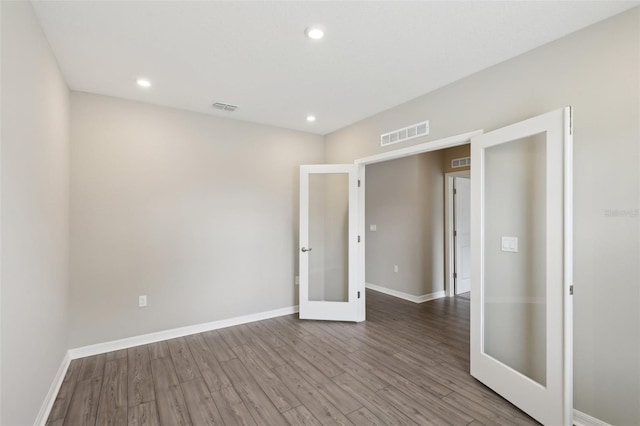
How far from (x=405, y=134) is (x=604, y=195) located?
6.22 feet

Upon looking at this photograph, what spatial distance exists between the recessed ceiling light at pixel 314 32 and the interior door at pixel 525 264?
157 cm

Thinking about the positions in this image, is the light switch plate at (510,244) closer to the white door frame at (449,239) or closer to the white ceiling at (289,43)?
the white ceiling at (289,43)

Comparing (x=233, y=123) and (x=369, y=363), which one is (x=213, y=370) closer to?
(x=369, y=363)

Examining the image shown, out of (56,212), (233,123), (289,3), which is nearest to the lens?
(289,3)

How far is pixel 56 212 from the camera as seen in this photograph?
2.54 meters

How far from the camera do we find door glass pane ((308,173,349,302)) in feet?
13.9

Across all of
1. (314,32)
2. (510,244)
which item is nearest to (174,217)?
(314,32)

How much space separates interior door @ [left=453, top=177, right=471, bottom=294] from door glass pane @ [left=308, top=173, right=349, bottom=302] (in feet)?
7.78

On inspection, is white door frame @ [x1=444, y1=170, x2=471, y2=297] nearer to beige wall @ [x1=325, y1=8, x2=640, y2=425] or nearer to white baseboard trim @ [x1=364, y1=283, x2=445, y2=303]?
white baseboard trim @ [x1=364, y1=283, x2=445, y2=303]

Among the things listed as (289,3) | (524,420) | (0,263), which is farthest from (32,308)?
(524,420)

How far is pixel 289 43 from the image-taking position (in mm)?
2279

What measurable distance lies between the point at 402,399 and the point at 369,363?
60cm

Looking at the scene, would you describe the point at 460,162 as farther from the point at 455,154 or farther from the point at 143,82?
the point at 143,82

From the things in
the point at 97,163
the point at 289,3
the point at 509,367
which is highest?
the point at 289,3
